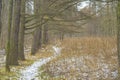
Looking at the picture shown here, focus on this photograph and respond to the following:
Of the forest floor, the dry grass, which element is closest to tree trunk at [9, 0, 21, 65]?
the forest floor

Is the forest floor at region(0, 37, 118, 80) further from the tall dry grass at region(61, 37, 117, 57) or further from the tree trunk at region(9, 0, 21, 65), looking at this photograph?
the tree trunk at region(9, 0, 21, 65)

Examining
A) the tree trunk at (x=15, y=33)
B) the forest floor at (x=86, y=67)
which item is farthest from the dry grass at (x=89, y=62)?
the tree trunk at (x=15, y=33)

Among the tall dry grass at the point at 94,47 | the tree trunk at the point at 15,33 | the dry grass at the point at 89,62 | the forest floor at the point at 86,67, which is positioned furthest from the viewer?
the tree trunk at the point at 15,33

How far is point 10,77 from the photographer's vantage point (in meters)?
10.4

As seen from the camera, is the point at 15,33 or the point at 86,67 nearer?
the point at 86,67

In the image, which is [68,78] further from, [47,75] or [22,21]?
[22,21]

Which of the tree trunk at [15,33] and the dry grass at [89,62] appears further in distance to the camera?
the tree trunk at [15,33]

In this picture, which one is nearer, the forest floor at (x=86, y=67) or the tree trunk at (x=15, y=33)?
the forest floor at (x=86, y=67)

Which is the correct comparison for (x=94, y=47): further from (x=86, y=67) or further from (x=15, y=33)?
(x=15, y=33)

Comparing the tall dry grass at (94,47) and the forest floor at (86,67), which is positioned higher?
the tall dry grass at (94,47)

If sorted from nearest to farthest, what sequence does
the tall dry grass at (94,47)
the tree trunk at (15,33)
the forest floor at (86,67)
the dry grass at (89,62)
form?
the forest floor at (86,67) < the dry grass at (89,62) < the tall dry grass at (94,47) < the tree trunk at (15,33)

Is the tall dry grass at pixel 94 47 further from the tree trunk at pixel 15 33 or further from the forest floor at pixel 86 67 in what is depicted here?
the tree trunk at pixel 15 33

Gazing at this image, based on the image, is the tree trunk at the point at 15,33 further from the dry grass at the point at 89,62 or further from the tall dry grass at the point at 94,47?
the dry grass at the point at 89,62

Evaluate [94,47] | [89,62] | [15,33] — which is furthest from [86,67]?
[15,33]
